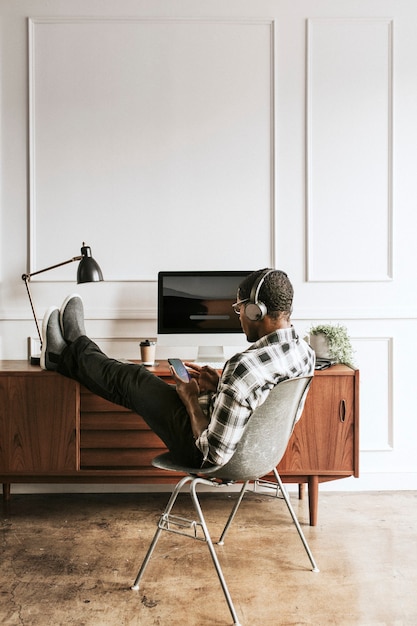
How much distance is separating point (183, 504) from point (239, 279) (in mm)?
1214

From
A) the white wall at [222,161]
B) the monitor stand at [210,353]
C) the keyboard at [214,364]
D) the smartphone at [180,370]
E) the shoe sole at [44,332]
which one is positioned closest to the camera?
the smartphone at [180,370]

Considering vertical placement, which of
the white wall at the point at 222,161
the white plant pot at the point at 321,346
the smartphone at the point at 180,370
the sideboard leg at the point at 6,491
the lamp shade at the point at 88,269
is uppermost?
the white wall at the point at 222,161

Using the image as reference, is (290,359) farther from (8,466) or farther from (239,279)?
(8,466)

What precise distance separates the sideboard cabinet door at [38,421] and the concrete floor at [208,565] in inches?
12.5

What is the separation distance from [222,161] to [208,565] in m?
2.12

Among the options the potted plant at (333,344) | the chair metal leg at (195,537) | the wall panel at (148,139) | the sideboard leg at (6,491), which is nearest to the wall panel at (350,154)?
the wall panel at (148,139)

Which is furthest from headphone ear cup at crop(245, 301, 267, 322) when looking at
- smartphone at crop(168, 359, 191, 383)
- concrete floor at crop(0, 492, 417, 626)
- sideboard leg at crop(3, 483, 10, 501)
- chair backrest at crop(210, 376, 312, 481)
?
sideboard leg at crop(3, 483, 10, 501)

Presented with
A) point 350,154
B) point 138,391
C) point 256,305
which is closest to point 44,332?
point 138,391

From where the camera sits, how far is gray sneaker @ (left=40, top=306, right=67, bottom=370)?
3.00 metres

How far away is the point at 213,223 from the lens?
362cm

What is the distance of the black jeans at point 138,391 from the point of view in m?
2.37

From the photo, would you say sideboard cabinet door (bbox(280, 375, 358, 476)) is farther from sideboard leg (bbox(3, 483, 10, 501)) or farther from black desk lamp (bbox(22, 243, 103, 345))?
sideboard leg (bbox(3, 483, 10, 501))

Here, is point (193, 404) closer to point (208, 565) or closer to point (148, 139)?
point (208, 565)

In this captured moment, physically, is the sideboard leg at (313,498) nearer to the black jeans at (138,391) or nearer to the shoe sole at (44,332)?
the black jeans at (138,391)
